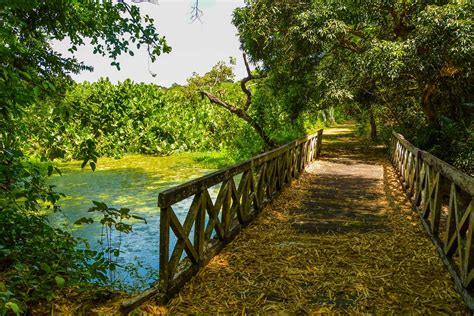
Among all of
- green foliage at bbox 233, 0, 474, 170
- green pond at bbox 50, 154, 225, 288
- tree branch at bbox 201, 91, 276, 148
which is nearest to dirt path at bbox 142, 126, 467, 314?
green pond at bbox 50, 154, 225, 288

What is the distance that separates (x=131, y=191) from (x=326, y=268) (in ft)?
28.7

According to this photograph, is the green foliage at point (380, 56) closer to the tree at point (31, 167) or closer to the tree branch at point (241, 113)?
the tree branch at point (241, 113)

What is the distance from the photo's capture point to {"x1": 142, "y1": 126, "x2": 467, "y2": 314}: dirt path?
3357 millimetres

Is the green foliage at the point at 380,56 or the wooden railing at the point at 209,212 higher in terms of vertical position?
the green foliage at the point at 380,56

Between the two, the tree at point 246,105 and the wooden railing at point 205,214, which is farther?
the tree at point 246,105

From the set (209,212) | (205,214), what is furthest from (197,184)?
(205,214)

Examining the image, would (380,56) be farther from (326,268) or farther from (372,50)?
(326,268)

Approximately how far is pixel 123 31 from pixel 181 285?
11.8 feet

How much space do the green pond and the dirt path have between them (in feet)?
5.45

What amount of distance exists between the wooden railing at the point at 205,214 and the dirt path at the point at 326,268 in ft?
0.45

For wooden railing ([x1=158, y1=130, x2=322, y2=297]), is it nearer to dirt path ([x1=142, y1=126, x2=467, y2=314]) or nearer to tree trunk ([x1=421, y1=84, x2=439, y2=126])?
dirt path ([x1=142, y1=126, x2=467, y2=314])

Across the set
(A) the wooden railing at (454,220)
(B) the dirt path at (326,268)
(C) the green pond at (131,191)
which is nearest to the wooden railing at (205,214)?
(B) the dirt path at (326,268)

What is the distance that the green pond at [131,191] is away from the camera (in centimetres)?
721

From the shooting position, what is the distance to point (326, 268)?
13.6 feet
